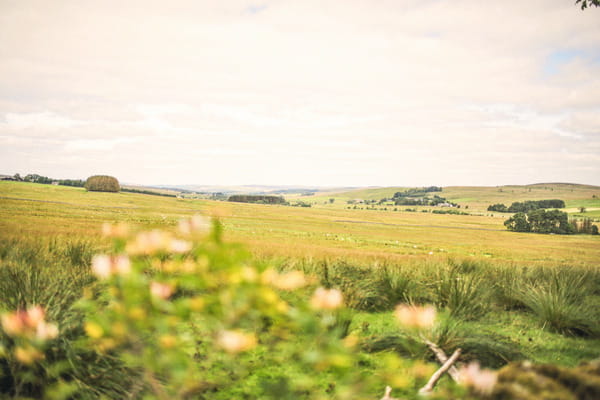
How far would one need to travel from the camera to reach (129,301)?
2182 mm

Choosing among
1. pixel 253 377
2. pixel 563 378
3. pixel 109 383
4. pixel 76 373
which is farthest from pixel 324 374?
pixel 563 378

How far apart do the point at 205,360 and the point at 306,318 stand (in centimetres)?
324

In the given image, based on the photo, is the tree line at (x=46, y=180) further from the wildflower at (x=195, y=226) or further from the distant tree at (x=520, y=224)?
the distant tree at (x=520, y=224)

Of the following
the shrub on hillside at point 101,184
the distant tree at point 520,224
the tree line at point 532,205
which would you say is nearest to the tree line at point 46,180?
the shrub on hillside at point 101,184

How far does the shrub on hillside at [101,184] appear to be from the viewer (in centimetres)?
9219

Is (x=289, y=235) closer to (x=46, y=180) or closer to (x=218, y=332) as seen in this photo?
(x=218, y=332)

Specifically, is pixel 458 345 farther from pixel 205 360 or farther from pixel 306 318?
pixel 306 318

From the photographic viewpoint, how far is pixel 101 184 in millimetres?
93438

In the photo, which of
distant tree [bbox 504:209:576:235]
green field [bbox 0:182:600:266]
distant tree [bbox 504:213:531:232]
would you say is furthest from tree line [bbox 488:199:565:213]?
green field [bbox 0:182:600:266]

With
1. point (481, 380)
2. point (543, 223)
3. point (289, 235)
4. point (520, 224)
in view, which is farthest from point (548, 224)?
point (481, 380)

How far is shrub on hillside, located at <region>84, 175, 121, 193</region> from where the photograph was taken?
92188 mm

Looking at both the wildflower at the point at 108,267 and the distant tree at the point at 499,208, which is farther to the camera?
the distant tree at the point at 499,208

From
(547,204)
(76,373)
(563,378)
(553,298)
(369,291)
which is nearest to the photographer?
(563,378)

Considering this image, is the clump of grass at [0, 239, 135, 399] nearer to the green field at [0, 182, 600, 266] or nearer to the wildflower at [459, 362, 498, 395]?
the green field at [0, 182, 600, 266]
